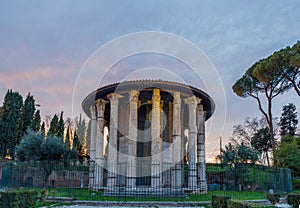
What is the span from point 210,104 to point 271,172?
5.64 meters

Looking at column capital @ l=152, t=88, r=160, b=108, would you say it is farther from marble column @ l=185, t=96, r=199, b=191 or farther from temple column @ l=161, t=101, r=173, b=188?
temple column @ l=161, t=101, r=173, b=188

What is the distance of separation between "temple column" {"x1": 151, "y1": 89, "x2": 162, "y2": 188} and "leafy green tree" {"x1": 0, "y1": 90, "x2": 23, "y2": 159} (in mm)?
21205

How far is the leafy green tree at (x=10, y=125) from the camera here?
31375 millimetres

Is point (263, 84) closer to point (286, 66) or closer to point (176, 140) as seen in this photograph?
point (286, 66)

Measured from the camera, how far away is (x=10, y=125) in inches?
1260

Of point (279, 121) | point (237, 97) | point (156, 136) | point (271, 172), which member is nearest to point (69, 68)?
point (156, 136)

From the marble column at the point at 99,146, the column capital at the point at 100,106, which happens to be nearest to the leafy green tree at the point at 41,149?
the marble column at the point at 99,146

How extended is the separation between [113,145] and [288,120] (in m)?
28.3

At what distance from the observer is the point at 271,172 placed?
51.6 ft

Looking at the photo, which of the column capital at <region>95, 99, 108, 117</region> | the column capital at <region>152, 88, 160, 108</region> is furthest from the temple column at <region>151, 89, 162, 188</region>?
the column capital at <region>95, 99, 108, 117</region>

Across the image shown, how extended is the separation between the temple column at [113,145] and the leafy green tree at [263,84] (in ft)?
40.8

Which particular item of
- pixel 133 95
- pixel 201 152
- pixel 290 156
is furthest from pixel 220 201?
pixel 290 156

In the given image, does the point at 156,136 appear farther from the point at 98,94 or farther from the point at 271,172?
the point at 271,172

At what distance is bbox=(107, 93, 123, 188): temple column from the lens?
15328mm
